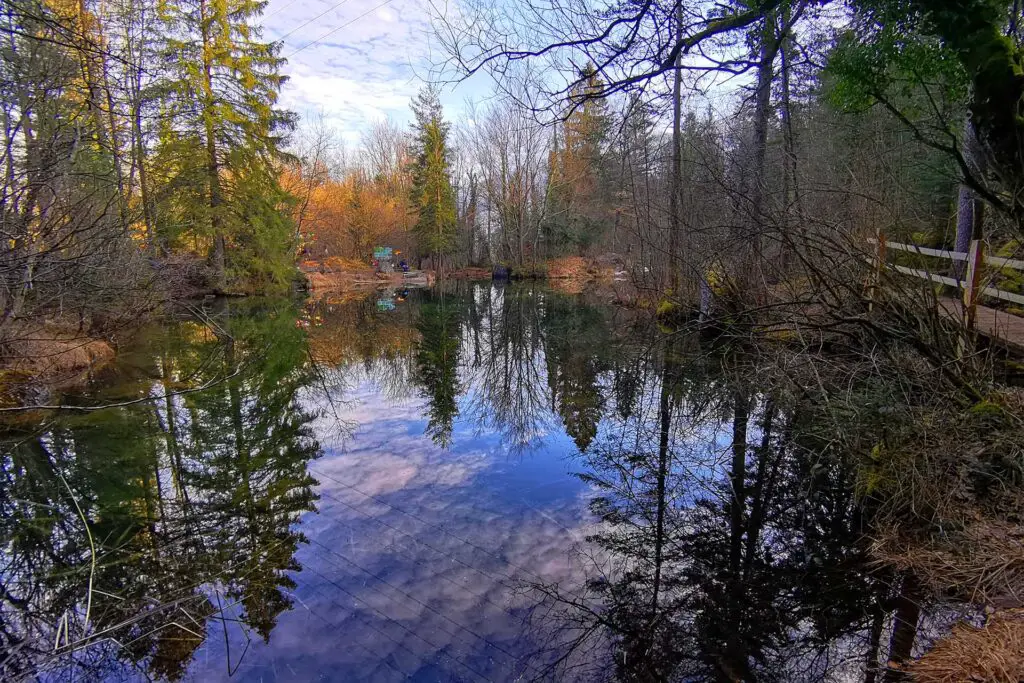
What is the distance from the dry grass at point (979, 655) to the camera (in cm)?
237

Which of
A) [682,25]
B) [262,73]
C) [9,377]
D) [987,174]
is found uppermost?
[262,73]

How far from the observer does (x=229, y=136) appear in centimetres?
2231

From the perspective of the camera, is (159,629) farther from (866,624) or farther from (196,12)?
(196,12)

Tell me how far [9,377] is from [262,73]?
1920cm

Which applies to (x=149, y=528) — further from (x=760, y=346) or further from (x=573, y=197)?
(x=573, y=197)

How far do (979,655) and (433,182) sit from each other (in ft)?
126

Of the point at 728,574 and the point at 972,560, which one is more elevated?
the point at 972,560

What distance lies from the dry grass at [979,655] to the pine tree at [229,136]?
2426 cm

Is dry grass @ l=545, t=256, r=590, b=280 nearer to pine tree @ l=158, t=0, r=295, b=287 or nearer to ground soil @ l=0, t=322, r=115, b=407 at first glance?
pine tree @ l=158, t=0, r=295, b=287

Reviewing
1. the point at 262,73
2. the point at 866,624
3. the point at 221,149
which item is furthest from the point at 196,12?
the point at 866,624

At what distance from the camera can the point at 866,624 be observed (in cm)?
343

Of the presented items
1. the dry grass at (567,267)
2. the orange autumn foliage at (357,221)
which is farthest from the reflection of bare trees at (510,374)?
the orange autumn foliage at (357,221)

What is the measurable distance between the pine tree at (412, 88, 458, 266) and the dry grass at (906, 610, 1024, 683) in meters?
37.2

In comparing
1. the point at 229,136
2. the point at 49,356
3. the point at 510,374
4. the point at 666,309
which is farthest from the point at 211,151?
the point at 666,309
